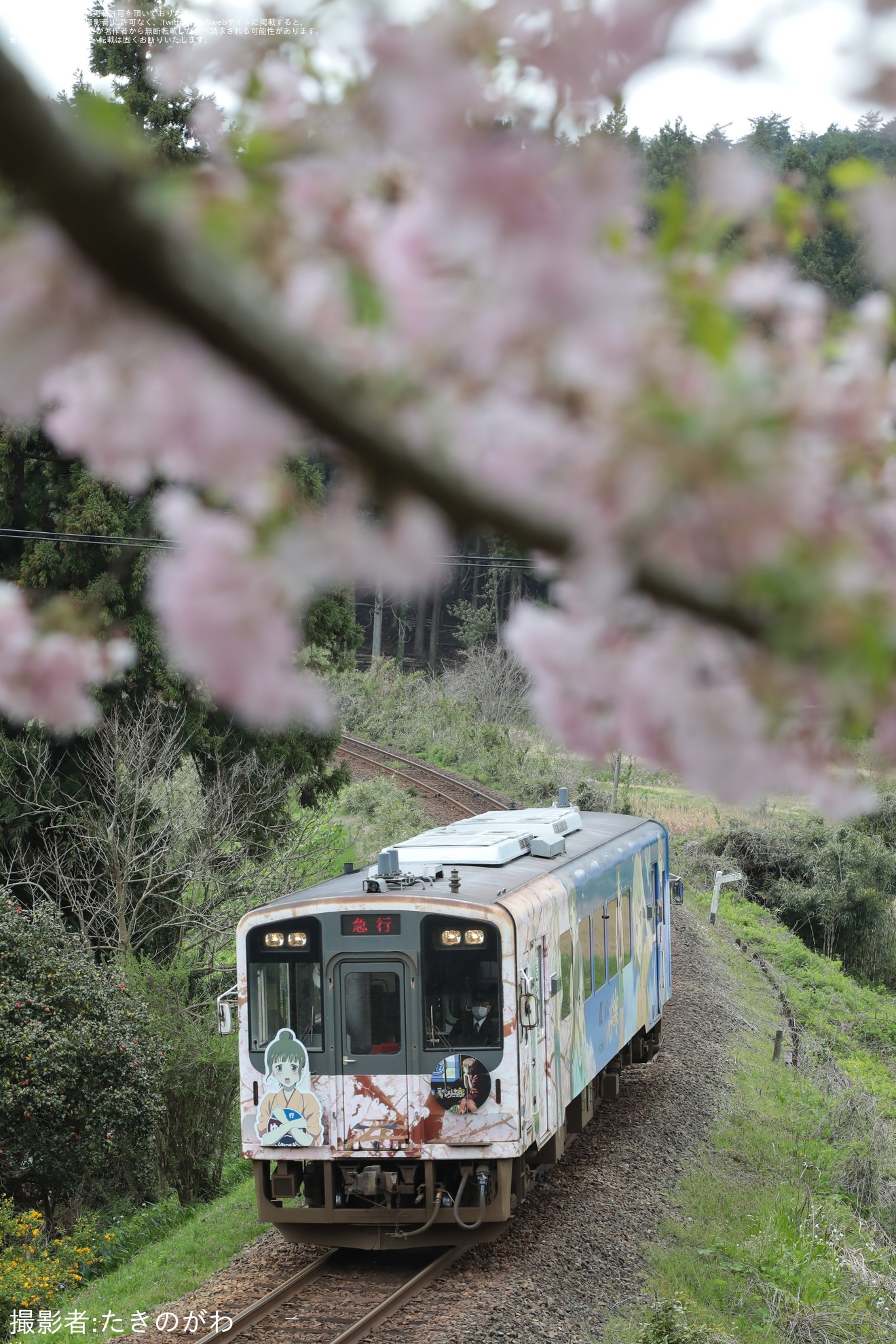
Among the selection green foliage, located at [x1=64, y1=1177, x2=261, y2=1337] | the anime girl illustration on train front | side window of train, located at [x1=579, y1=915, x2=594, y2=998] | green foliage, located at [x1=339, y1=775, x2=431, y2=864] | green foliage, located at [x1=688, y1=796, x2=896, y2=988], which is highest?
side window of train, located at [x1=579, y1=915, x2=594, y2=998]

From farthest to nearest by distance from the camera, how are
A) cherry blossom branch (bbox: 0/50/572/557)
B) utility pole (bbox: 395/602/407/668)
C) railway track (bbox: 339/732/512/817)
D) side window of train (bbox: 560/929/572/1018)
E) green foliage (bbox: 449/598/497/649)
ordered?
utility pole (bbox: 395/602/407/668) < green foliage (bbox: 449/598/497/649) < railway track (bbox: 339/732/512/817) < side window of train (bbox: 560/929/572/1018) < cherry blossom branch (bbox: 0/50/572/557)

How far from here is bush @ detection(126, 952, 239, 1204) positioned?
1446cm

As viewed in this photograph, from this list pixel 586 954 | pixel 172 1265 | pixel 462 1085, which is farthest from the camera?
pixel 586 954

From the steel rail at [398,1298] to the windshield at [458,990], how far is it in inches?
64.1

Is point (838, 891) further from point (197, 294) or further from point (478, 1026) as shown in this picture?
point (197, 294)

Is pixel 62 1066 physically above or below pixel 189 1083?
above

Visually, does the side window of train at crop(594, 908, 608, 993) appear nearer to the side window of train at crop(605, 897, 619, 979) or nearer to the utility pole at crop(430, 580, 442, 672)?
the side window of train at crop(605, 897, 619, 979)

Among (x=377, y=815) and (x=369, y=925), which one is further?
(x=377, y=815)

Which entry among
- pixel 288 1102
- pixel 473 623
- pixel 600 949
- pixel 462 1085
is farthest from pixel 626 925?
pixel 473 623

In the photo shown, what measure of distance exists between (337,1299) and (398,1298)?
21.5 inches

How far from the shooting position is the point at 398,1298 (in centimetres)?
911

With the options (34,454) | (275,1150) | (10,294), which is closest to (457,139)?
→ (10,294)

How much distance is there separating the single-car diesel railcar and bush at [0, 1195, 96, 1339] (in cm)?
232

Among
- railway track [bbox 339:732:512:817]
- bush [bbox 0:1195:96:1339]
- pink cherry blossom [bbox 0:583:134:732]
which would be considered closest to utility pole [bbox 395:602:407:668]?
railway track [bbox 339:732:512:817]
